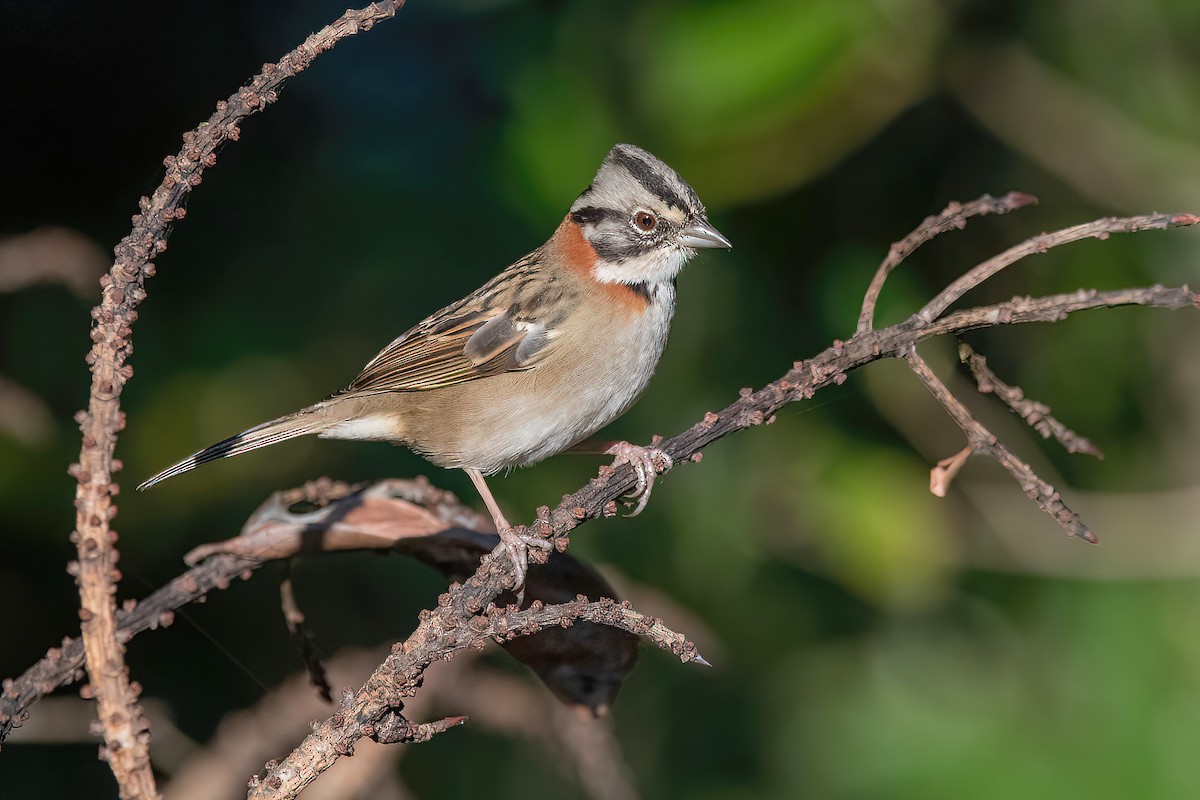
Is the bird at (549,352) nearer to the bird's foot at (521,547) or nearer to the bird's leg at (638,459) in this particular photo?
the bird's leg at (638,459)

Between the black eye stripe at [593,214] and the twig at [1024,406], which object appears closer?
the twig at [1024,406]

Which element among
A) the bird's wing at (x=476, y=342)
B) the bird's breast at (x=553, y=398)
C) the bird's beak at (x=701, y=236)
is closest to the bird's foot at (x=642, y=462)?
the bird's breast at (x=553, y=398)

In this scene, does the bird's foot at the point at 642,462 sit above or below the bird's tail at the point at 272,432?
below

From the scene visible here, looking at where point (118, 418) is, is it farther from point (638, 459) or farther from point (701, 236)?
point (701, 236)

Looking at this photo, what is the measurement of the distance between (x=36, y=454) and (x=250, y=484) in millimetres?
719

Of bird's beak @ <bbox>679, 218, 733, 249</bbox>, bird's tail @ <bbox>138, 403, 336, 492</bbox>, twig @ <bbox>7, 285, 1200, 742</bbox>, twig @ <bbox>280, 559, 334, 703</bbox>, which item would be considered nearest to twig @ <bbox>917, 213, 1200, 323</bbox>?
twig @ <bbox>7, 285, 1200, 742</bbox>

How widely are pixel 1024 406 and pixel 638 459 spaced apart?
717 millimetres

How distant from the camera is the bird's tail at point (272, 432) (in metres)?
3.30

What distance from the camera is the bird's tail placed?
10.8 ft

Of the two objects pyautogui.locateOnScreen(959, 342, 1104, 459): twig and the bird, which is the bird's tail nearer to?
the bird

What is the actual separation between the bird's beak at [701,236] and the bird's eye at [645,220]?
0.36 feet

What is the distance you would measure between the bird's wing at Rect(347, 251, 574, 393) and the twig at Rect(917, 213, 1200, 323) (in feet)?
6.04

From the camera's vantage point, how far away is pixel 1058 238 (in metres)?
1.75

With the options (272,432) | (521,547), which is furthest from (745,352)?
(521,547)
